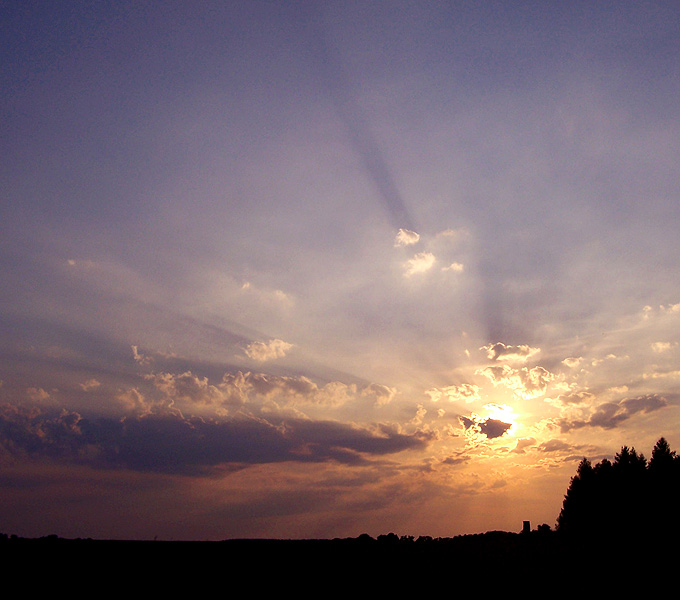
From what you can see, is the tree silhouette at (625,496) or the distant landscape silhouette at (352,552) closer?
the distant landscape silhouette at (352,552)

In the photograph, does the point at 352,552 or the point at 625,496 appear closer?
the point at 352,552

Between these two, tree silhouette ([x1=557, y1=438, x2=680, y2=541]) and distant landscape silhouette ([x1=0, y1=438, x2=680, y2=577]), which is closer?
distant landscape silhouette ([x1=0, y1=438, x2=680, y2=577])

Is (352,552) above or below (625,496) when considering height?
below

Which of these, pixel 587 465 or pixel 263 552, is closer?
pixel 263 552

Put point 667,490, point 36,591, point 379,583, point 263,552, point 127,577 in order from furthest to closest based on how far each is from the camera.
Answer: point 667,490
point 263,552
point 379,583
point 127,577
point 36,591

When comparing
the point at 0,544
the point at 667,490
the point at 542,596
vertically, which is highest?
the point at 667,490

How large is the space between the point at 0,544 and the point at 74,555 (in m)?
3.81

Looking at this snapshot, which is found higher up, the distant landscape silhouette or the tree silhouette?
the tree silhouette

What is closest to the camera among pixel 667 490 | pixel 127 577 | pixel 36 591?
pixel 36 591

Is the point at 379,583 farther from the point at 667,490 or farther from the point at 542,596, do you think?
the point at 667,490

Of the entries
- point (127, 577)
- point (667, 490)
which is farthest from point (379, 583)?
point (667, 490)

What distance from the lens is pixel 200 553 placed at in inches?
1012

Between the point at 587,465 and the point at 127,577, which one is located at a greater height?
the point at 587,465

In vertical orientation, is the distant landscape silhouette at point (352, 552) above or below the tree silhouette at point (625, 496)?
below
